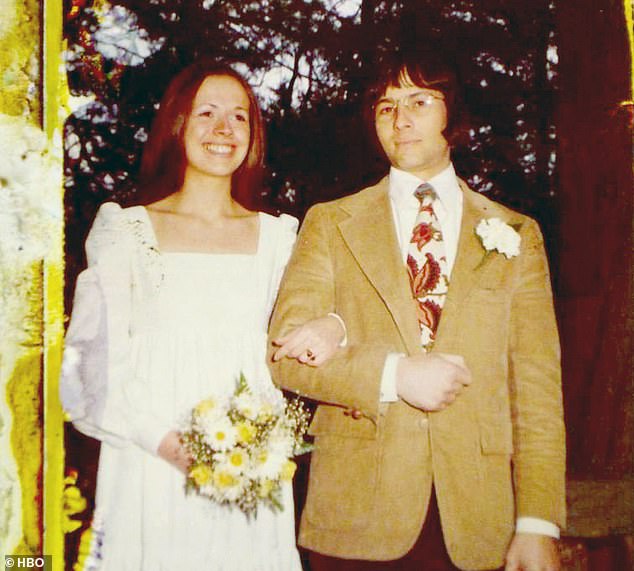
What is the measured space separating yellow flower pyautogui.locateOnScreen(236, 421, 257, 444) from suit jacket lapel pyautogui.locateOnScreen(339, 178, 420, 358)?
472 millimetres

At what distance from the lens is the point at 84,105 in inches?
85.7

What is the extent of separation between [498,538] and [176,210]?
1.26 meters

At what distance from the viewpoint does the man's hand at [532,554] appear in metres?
1.91

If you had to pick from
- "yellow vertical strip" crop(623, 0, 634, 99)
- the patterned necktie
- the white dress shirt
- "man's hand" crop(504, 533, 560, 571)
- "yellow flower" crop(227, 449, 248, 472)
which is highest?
"yellow vertical strip" crop(623, 0, 634, 99)

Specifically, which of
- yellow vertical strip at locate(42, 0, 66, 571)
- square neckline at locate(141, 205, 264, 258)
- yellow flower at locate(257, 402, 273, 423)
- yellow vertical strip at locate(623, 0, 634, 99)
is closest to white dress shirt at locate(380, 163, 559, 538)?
square neckline at locate(141, 205, 264, 258)

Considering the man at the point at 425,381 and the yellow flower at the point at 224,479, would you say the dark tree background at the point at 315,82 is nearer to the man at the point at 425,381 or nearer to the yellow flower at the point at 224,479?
the man at the point at 425,381

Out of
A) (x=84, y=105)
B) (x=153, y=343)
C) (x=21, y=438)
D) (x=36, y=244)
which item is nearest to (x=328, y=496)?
(x=153, y=343)

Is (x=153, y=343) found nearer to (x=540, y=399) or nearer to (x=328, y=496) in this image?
(x=328, y=496)

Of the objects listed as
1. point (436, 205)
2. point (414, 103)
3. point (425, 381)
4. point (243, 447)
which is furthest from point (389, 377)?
point (414, 103)

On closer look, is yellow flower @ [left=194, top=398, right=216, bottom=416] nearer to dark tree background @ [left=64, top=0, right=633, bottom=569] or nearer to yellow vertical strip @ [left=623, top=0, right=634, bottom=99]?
dark tree background @ [left=64, top=0, right=633, bottom=569]

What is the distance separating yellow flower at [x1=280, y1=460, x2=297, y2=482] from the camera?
2.03 m

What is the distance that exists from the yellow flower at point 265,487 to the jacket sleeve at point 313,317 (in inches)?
10.0

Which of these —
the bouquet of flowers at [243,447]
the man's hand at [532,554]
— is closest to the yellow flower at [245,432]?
the bouquet of flowers at [243,447]

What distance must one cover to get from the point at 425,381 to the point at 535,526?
479mm
